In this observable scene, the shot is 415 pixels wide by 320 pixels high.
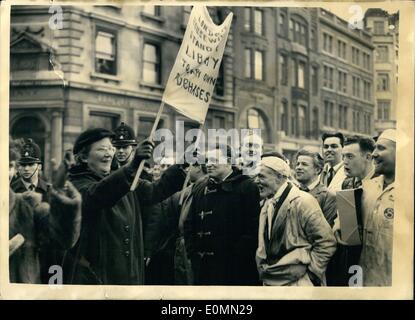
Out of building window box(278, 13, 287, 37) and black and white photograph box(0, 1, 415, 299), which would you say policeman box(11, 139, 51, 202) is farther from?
building window box(278, 13, 287, 37)

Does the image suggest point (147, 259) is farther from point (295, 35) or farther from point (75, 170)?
point (295, 35)

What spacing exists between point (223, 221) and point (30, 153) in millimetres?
2288

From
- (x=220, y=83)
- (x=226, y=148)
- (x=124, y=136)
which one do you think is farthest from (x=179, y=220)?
(x=220, y=83)

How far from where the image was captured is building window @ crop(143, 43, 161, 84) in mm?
6770

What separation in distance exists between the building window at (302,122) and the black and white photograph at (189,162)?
103 mm

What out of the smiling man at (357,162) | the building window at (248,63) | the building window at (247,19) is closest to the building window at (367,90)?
the smiling man at (357,162)

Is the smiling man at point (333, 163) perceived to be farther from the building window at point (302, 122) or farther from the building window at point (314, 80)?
the building window at point (314, 80)

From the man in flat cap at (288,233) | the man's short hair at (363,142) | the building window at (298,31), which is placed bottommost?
the man in flat cap at (288,233)

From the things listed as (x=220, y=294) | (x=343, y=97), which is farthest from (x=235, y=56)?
(x=220, y=294)

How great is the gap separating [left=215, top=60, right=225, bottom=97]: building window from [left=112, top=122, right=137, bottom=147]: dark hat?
1.07m

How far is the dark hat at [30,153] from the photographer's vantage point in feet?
22.0

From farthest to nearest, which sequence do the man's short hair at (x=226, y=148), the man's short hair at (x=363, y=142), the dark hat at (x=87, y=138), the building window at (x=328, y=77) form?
the building window at (x=328, y=77)
the man's short hair at (x=363, y=142)
the man's short hair at (x=226, y=148)
the dark hat at (x=87, y=138)

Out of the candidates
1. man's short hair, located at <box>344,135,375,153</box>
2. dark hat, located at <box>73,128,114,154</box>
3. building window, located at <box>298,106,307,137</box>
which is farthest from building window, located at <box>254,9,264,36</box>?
dark hat, located at <box>73,128,114,154</box>

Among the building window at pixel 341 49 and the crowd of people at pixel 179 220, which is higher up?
the building window at pixel 341 49
